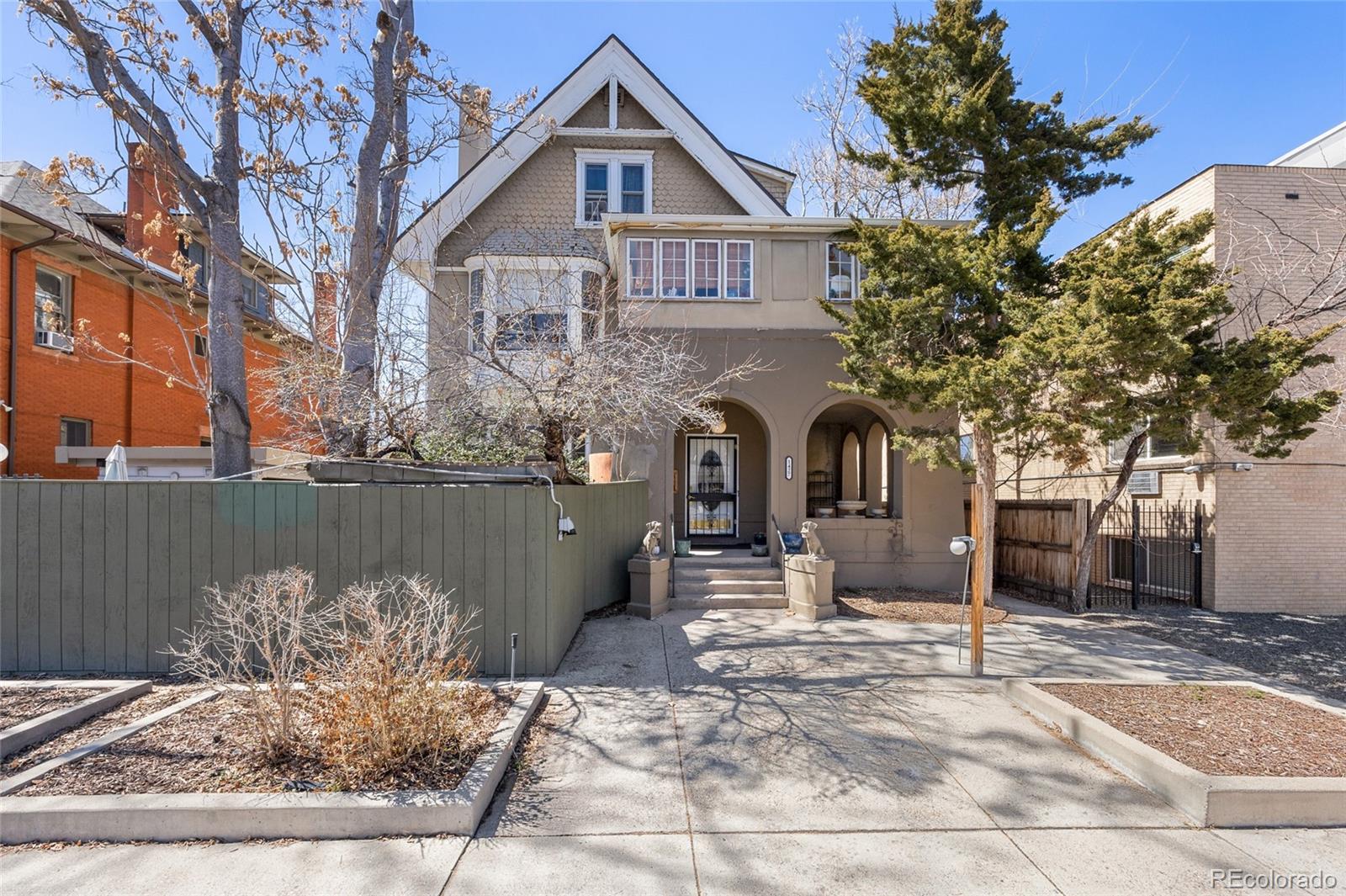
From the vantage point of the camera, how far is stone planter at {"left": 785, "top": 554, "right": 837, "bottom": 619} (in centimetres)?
967

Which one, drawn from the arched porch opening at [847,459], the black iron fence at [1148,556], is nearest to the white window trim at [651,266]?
the arched porch opening at [847,459]

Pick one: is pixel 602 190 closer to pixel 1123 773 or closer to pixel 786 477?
pixel 786 477

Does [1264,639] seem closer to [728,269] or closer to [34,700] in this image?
[728,269]

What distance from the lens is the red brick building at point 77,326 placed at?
45.1ft

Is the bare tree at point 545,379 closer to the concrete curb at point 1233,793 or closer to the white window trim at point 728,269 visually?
the white window trim at point 728,269

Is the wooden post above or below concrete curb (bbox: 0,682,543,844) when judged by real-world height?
above

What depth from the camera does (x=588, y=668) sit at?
7285 millimetres

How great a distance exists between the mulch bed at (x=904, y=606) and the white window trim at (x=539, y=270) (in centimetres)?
573

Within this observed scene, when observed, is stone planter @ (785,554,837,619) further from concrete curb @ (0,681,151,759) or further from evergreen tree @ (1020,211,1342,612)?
concrete curb @ (0,681,151,759)

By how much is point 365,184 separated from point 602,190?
8061 mm

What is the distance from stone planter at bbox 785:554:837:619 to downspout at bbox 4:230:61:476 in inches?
613

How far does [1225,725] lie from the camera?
218 inches

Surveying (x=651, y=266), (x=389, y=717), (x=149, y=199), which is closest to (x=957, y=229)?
(x=651, y=266)

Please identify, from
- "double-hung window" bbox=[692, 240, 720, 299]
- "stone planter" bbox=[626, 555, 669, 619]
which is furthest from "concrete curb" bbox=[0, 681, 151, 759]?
"double-hung window" bbox=[692, 240, 720, 299]
